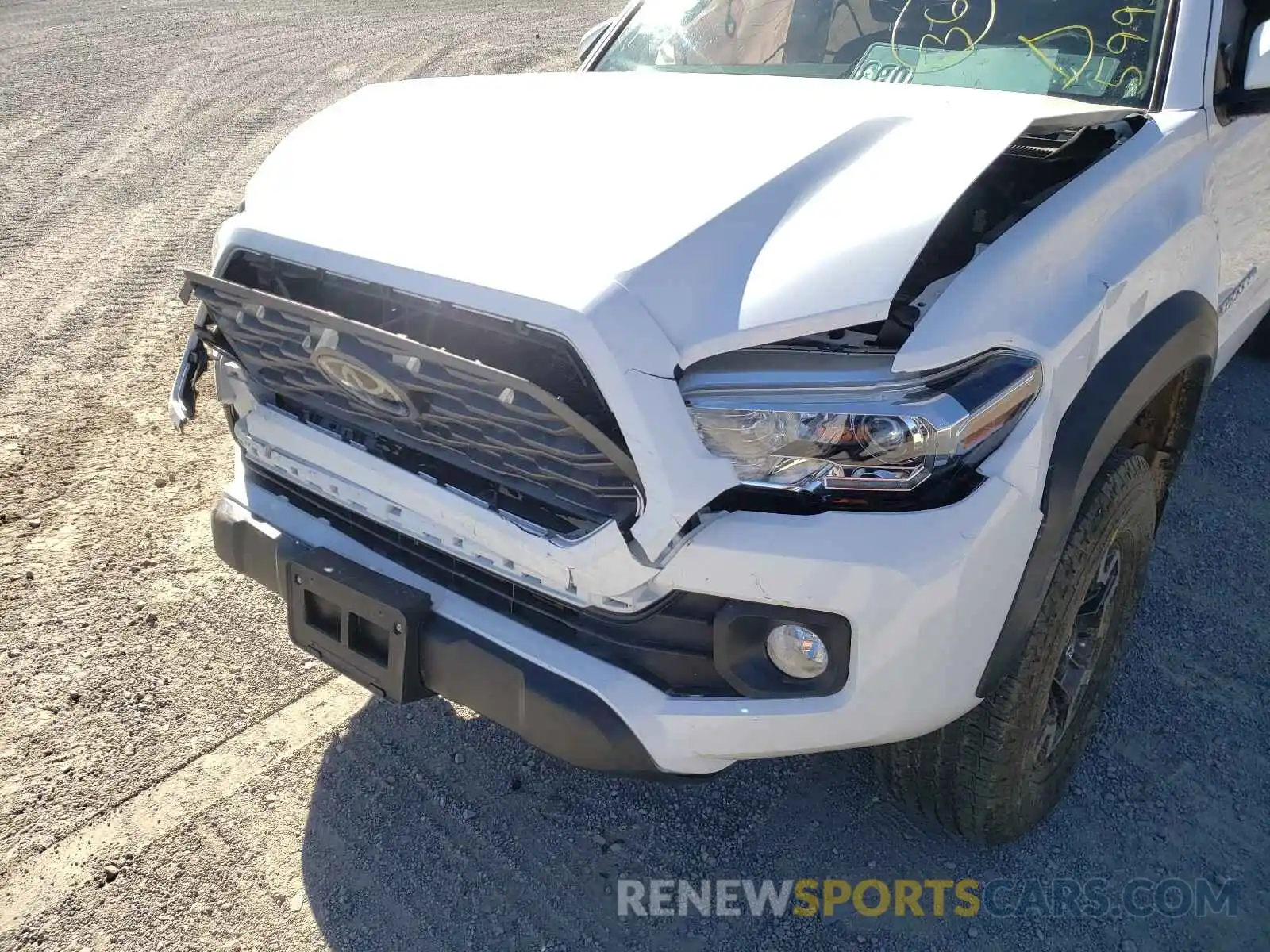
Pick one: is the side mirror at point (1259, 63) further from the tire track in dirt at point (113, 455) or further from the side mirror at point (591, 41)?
the tire track in dirt at point (113, 455)

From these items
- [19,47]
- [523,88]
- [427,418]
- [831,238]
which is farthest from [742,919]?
[19,47]

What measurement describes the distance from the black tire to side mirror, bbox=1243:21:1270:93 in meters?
1.00

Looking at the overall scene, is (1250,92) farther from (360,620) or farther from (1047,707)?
(360,620)

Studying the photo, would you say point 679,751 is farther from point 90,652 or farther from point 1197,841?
point 90,652

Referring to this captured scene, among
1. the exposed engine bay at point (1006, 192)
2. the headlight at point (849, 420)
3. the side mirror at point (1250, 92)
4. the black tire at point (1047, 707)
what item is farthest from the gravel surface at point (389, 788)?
the side mirror at point (1250, 92)

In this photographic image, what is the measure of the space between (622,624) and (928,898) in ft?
3.33

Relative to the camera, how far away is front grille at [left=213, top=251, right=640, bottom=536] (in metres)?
1.80

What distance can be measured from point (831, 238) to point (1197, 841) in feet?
5.47

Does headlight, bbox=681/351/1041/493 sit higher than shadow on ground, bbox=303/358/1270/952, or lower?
higher

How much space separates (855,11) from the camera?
3088 mm

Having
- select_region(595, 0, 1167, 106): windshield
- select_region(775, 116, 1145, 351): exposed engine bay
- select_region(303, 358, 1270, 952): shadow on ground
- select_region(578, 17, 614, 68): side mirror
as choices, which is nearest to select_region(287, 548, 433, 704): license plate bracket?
select_region(303, 358, 1270, 952): shadow on ground

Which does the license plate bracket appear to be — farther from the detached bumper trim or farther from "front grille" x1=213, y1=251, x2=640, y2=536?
"front grille" x1=213, y1=251, x2=640, y2=536

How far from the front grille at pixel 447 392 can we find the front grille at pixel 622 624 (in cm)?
18

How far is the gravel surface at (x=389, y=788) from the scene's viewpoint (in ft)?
7.32
